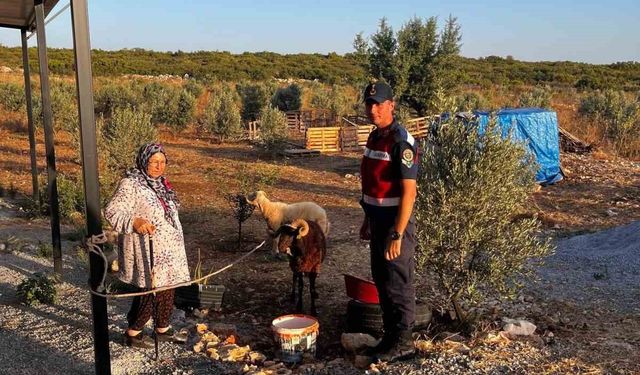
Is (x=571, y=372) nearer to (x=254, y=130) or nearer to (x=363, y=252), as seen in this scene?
(x=363, y=252)

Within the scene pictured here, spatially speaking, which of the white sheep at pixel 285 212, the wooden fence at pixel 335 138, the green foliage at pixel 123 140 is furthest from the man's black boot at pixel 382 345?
the wooden fence at pixel 335 138

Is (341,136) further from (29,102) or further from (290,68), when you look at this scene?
(290,68)

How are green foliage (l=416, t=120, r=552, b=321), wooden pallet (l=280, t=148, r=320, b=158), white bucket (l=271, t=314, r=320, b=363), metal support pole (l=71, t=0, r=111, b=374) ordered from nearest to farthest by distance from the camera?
metal support pole (l=71, t=0, r=111, b=374)
white bucket (l=271, t=314, r=320, b=363)
green foliage (l=416, t=120, r=552, b=321)
wooden pallet (l=280, t=148, r=320, b=158)

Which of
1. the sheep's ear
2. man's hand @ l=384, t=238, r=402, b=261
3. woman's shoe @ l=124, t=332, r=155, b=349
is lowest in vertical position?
woman's shoe @ l=124, t=332, r=155, b=349

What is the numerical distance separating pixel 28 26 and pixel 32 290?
5.08 metres

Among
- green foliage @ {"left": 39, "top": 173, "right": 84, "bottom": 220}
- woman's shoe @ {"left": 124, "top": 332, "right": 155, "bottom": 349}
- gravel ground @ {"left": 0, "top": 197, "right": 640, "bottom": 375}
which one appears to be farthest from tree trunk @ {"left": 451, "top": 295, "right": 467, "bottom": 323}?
green foliage @ {"left": 39, "top": 173, "right": 84, "bottom": 220}

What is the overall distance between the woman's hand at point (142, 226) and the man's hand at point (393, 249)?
1647 millimetres

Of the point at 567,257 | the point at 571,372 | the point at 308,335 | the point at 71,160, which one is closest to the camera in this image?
the point at 571,372

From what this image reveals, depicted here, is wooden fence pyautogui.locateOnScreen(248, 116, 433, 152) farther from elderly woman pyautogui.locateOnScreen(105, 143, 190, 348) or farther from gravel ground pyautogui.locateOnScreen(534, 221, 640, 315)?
elderly woman pyautogui.locateOnScreen(105, 143, 190, 348)

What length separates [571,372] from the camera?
396 cm

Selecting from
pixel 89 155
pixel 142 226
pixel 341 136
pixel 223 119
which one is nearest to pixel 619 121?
pixel 341 136

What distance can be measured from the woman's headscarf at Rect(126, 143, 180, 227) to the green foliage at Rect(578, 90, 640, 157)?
1831 centimetres

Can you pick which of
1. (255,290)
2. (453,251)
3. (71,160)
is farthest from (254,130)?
(453,251)

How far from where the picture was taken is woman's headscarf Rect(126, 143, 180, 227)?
407 cm
